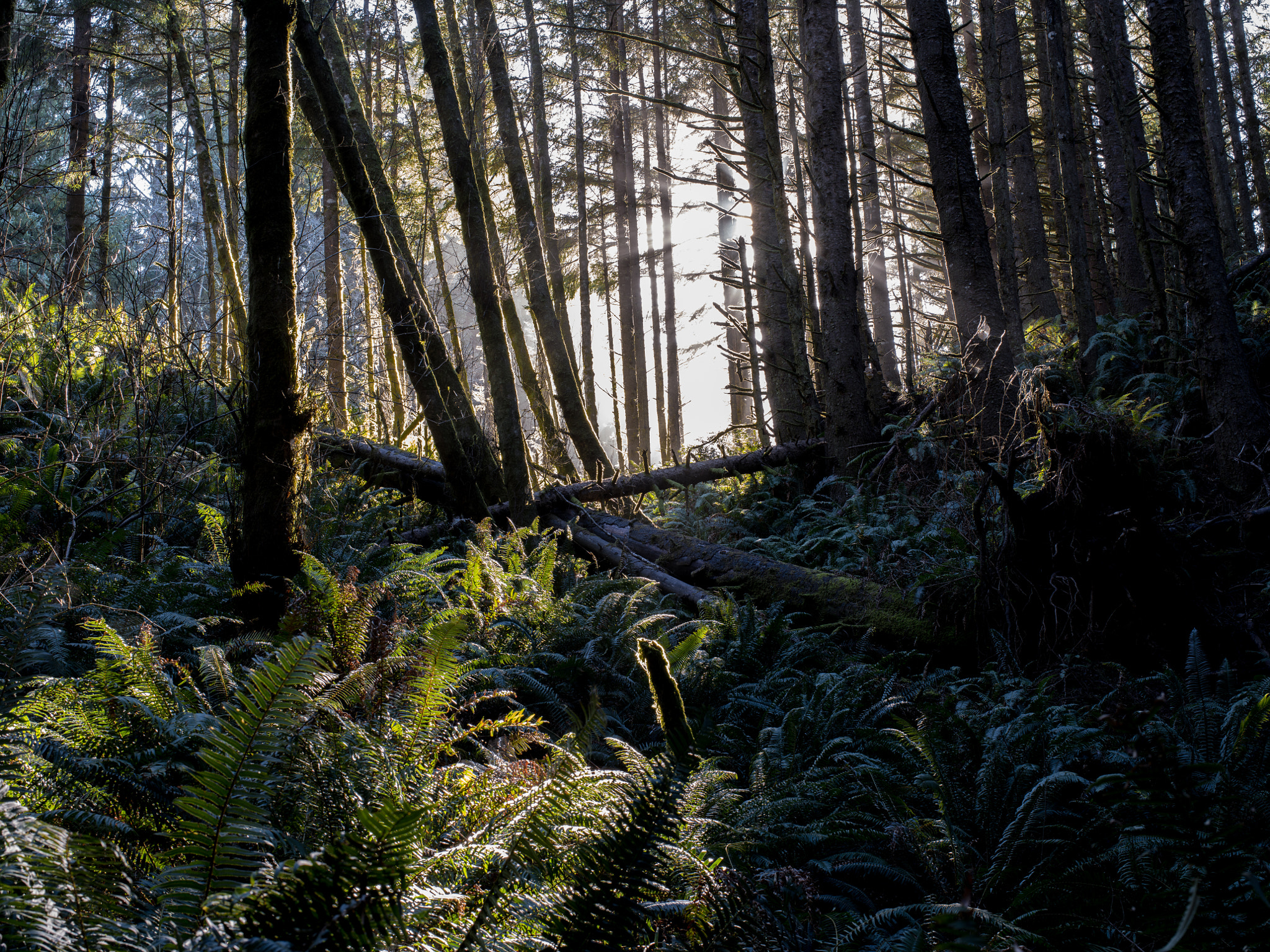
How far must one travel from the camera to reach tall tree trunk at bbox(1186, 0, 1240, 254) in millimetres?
16766

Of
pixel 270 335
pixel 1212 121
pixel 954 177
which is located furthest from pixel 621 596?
pixel 1212 121

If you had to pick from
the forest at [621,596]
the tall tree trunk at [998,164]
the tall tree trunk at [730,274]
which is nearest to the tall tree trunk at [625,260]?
the tall tree trunk at [730,274]

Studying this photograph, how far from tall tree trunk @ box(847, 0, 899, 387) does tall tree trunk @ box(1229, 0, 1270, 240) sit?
8.25 m

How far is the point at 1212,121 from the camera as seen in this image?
18.0 metres

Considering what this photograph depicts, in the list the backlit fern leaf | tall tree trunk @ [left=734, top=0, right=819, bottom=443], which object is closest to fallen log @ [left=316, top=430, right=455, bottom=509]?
tall tree trunk @ [left=734, top=0, right=819, bottom=443]

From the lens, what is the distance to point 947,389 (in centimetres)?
725

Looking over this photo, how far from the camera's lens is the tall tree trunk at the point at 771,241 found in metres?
8.56

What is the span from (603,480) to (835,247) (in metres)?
3.69

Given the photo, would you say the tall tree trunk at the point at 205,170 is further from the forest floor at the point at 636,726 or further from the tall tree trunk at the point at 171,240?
the forest floor at the point at 636,726

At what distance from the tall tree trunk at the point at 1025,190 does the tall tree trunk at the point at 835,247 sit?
24.2 feet

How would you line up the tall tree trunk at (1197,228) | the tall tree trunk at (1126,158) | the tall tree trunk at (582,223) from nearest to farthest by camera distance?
the tall tree trunk at (1197,228) < the tall tree trunk at (1126,158) < the tall tree trunk at (582,223)

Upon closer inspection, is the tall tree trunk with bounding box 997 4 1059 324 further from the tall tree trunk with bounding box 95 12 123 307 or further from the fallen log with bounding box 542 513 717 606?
the tall tree trunk with bounding box 95 12 123 307

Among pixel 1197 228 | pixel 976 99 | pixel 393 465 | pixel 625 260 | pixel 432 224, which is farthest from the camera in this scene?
pixel 625 260

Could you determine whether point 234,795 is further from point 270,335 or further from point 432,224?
point 432,224
